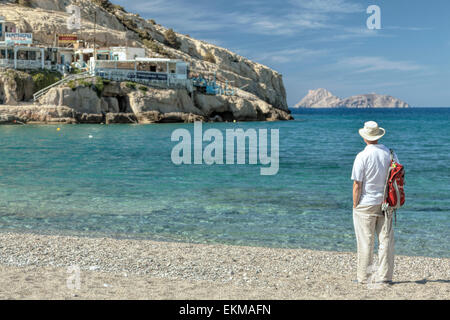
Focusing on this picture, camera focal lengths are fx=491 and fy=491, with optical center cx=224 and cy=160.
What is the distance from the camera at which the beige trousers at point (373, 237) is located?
7039 millimetres

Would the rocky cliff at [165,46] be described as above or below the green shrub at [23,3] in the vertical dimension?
below

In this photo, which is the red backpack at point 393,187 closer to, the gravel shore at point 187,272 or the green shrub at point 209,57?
the gravel shore at point 187,272

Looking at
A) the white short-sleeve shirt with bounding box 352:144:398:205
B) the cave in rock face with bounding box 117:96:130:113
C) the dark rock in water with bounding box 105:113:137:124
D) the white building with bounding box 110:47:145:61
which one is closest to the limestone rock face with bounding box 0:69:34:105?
the dark rock in water with bounding box 105:113:137:124

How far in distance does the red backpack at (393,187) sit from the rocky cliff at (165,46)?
51517 millimetres

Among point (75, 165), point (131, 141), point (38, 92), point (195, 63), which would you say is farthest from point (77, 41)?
point (75, 165)

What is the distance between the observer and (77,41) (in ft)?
226

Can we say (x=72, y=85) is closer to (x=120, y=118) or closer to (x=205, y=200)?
(x=120, y=118)

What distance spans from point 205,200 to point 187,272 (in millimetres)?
7539

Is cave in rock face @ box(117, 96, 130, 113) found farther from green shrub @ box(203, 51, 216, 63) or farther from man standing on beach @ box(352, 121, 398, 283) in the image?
man standing on beach @ box(352, 121, 398, 283)

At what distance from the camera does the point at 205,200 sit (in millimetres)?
15781

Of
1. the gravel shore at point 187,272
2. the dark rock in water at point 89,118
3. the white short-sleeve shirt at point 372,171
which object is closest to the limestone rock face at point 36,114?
the dark rock in water at point 89,118

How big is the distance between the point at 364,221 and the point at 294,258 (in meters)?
2.58

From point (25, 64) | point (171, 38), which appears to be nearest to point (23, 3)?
point (25, 64)
